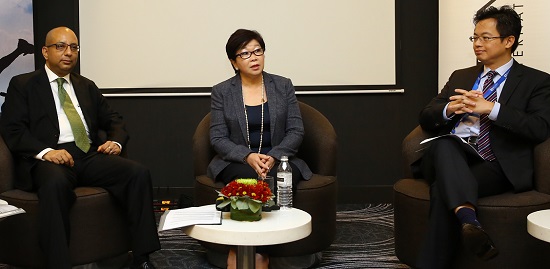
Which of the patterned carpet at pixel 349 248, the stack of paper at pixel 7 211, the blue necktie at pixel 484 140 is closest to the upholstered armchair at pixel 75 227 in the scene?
the stack of paper at pixel 7 211

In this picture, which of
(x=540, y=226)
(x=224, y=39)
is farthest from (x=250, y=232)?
(x=224, y=39)

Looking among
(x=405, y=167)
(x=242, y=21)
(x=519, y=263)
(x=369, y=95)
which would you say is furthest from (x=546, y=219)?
(x=242, y=21)

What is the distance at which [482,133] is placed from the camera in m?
3.60

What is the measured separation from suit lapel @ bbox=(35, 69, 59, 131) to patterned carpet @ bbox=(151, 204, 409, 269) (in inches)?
41.4

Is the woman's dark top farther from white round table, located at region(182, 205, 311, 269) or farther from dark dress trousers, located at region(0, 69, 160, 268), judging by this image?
white round table, located at region(182, 205, 311, 269)

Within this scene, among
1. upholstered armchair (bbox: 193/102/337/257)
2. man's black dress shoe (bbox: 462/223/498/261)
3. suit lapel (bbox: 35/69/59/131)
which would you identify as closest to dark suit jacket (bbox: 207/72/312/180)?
upholstered armchair (bbox: 193/102/337/257)

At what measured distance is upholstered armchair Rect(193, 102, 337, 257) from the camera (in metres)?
3.78

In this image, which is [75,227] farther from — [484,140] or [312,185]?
[484,140]

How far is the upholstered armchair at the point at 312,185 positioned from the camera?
12.4 ft

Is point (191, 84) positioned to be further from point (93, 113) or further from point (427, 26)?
point (427, 26)

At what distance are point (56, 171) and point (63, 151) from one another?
20 cm

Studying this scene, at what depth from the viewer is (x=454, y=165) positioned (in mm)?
3248

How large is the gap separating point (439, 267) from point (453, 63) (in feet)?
8.01

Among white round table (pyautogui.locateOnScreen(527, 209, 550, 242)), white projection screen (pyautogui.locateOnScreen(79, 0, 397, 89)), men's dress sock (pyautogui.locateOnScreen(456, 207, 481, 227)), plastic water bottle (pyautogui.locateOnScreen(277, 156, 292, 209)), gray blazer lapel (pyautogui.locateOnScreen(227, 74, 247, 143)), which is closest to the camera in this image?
white round table (pyautogui.locateOnScreen(527, 209, 550, 242))
